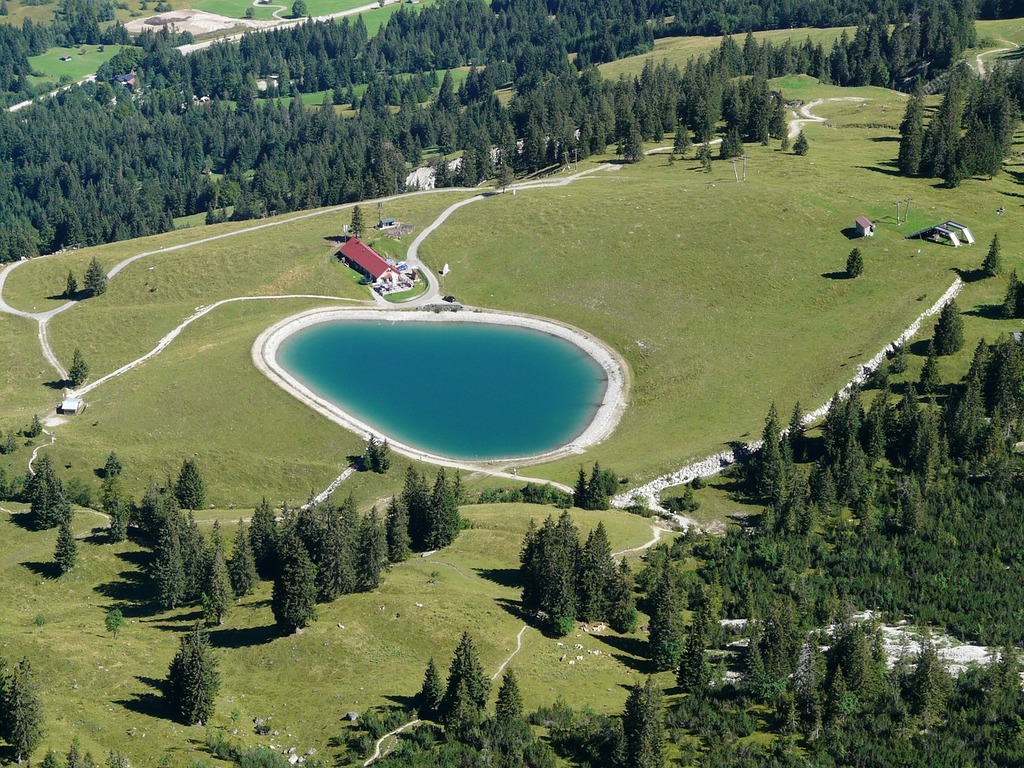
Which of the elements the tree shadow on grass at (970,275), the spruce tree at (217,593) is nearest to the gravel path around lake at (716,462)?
the tree shadow on grass at (970,275)

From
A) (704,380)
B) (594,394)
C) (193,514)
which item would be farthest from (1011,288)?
(193,514)

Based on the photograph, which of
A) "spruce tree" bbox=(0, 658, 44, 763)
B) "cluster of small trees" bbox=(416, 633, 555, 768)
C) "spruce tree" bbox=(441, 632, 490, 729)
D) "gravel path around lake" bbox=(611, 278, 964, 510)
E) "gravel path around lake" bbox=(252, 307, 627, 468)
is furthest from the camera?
"gravel path around lake" bbox=(252, 307, 627, 468)

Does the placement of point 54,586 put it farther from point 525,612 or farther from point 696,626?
point 696,626

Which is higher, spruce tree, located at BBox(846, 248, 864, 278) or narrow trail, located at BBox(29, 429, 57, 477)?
spruce tree, located at BBox(846, 248, 864, 278)

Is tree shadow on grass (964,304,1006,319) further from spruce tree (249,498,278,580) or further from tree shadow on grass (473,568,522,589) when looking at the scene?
spruce tree (249,498,278,580)

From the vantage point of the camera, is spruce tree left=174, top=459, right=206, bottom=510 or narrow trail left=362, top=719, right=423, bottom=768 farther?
spruce tree left=174, top=459, right=206, bottom=510

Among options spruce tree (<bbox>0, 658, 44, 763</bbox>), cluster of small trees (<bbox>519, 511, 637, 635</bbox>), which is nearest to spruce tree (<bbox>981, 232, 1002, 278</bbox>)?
cluster of small trees (<bbox>519, 511, 637, 635</bbox>)

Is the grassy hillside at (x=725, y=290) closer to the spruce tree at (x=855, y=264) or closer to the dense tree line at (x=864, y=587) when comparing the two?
the spruce tree at (x=855, y=264)
